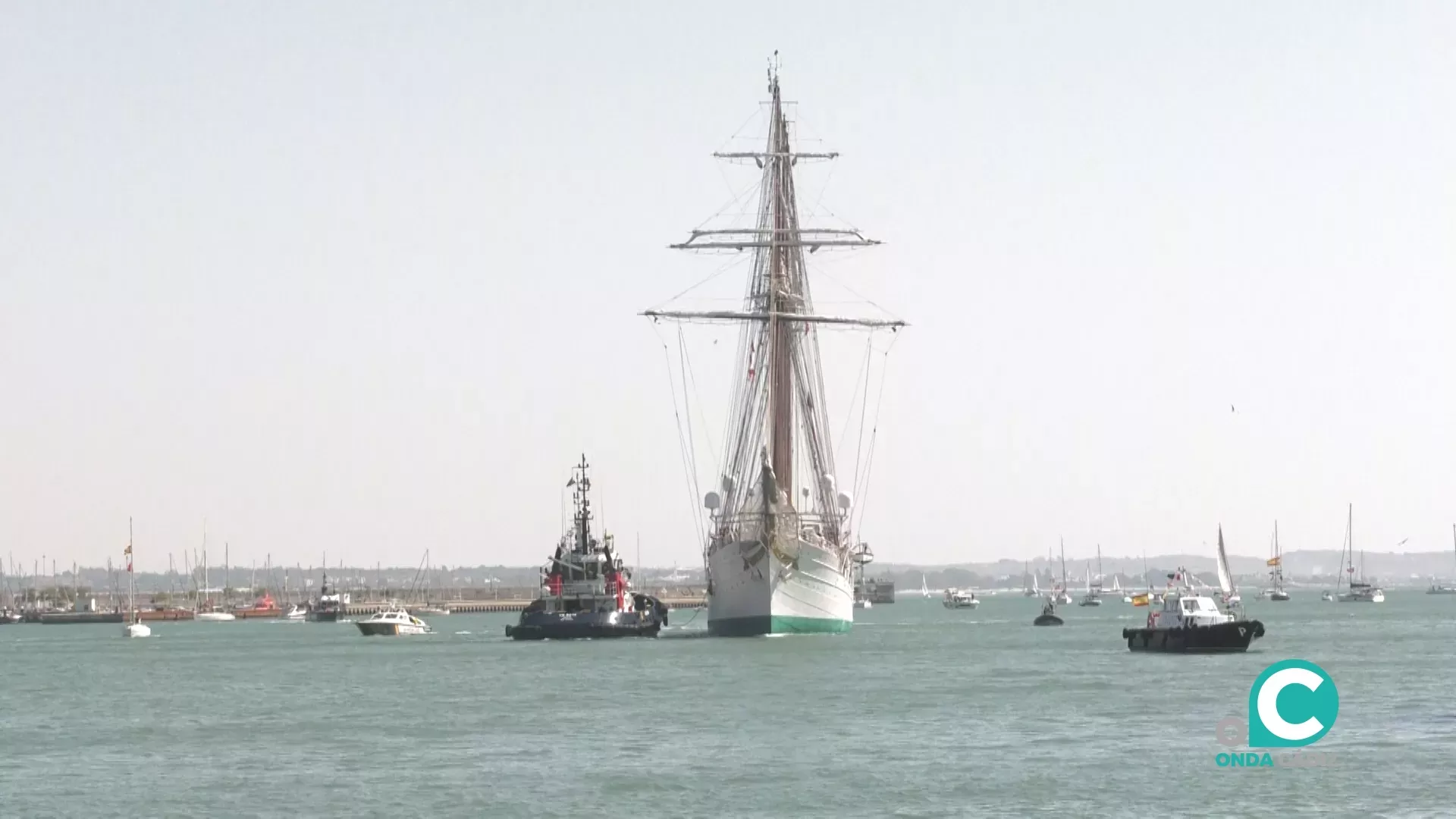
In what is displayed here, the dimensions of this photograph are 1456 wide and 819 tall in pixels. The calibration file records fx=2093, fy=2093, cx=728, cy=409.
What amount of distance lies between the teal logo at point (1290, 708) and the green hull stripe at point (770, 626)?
4927 centimetres

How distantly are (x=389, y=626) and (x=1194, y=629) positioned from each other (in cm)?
8297

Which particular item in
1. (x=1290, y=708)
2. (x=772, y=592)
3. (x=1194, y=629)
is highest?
(x=772, y=592)

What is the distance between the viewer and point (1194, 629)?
95.2m

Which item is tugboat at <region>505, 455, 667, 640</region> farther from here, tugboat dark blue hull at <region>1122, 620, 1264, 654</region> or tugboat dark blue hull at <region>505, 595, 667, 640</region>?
tugboat dark blue hull at <region>1122, 620, 1264, 654</region>

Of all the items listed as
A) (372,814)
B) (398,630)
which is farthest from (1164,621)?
(398,630)

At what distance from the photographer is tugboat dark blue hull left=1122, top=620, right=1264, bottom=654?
309ft

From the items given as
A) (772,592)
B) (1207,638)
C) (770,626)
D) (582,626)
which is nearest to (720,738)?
(1207,638)

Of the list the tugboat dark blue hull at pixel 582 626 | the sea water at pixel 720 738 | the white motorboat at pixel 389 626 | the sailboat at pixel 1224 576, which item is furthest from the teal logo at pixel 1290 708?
the white motorboat at pixel 389 626

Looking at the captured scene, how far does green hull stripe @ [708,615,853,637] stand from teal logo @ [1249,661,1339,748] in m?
49.3

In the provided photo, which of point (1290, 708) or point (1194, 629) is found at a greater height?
point (1194, 629)

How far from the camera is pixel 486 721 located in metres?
64.2

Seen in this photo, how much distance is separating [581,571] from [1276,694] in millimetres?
74471

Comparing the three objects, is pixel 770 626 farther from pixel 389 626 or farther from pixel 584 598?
pixel 389 626

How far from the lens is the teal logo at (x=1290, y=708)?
177 feet
